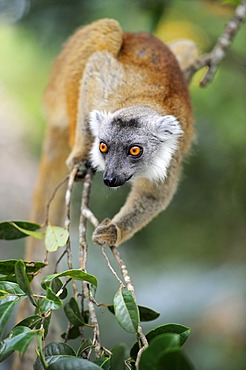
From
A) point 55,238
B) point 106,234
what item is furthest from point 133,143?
point 55,238

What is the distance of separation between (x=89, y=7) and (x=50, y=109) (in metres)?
1.75

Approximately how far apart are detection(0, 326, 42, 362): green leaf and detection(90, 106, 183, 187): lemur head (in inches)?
63.8

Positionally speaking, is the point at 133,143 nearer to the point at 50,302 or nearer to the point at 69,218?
the point at 69,218

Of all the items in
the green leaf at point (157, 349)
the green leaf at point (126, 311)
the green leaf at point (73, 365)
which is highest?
the green leaf at point (157, 349)

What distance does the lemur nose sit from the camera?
13.0 feet

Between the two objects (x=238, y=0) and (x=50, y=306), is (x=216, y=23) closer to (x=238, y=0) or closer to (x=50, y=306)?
(x=238, y=0)

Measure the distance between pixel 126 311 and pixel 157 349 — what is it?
18.0 inches

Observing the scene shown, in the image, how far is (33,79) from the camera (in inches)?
385

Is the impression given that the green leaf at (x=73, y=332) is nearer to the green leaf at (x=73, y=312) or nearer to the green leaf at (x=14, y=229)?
the green leaf at (x=73, y=312)

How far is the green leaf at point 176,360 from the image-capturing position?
6.87 feet

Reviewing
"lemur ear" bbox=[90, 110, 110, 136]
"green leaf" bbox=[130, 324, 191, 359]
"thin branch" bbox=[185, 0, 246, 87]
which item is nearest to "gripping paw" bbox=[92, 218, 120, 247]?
"lemur ear" bbox=[90, 110, 110, 136]

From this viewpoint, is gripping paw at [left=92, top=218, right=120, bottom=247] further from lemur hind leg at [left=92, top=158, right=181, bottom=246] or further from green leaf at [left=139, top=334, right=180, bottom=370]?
green leaf at [left=139, top=334, right=180, bottom=370]

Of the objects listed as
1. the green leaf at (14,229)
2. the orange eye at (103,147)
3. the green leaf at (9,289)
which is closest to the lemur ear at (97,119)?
the orange eye at (103,147)

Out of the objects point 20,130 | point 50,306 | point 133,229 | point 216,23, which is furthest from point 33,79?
point 50,306
